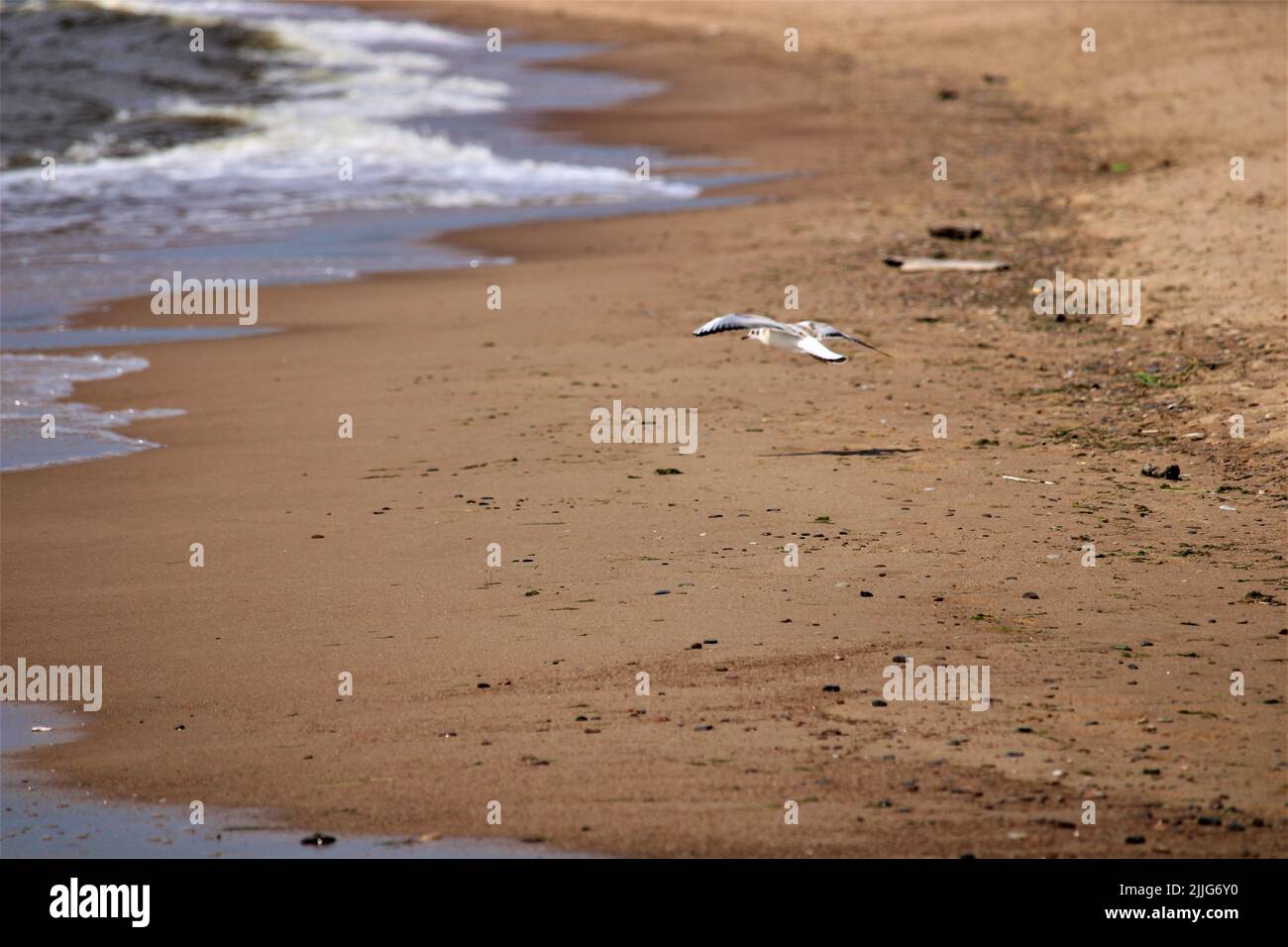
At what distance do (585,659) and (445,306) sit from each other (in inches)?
328

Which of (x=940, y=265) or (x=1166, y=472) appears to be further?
(x=940, y=265)

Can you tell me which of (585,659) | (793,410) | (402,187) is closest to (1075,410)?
(793,410)

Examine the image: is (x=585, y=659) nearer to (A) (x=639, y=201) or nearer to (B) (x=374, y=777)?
(B) (x=374, y=777)

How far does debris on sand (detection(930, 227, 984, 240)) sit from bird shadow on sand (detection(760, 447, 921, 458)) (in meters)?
7.12

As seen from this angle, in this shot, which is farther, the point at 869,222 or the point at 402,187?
the point at 402,187

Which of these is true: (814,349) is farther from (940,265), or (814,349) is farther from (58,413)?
(58,413)

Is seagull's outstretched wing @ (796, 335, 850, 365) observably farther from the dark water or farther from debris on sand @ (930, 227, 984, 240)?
the dark water

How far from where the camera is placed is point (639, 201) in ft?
66.7

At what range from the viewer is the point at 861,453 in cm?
958

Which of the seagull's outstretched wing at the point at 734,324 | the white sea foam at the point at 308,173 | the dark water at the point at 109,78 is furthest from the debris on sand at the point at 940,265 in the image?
the dark water at the point at 109,78

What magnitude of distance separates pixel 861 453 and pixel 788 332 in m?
0.97

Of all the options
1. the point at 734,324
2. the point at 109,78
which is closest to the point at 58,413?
the point at 734,324

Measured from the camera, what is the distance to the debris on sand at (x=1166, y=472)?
29.0ft

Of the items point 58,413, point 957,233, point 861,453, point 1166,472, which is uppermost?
point 957,233
